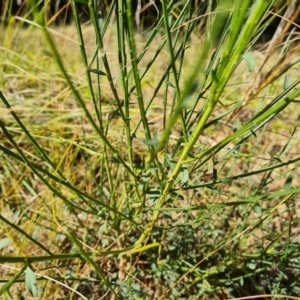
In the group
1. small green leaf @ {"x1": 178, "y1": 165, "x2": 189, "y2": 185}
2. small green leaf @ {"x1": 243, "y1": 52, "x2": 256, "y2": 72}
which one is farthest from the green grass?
small green leaf @ {"x1": 243, "y1": 52, "x2": 256, "y2": 72}

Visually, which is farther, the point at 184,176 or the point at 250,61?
the point at 184,176

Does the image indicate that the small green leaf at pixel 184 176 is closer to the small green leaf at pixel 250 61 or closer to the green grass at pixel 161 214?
the green grass at pixel 161 214

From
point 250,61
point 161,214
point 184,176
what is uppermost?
point 250,61

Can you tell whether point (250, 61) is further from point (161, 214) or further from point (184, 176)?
point (161, 214)

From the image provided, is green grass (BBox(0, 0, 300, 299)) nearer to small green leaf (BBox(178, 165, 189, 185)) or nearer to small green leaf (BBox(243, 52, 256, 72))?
small green leaf (BBox(178, 165, 189, 185))

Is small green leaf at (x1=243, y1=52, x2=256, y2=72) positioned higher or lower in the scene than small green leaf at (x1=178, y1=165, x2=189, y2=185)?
higher

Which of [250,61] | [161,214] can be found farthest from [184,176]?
[161,214]

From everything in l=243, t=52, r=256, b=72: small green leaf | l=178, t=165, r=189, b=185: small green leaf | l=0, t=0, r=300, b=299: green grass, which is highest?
l=243, t=52, r=256, b=72: small green leaf

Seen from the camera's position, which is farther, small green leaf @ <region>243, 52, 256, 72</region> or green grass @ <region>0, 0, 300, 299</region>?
green grass @ <region>0, 0, 300, 299</region>

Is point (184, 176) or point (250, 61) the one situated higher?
point (250, 61)

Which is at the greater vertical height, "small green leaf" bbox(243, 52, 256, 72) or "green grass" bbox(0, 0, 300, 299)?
"small green leaf" bbox(243, 52, 256, 72)

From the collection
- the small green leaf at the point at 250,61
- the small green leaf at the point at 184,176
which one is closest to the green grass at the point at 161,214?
the small green leaf at the point at 184,176

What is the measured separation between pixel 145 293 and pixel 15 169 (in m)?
0.60

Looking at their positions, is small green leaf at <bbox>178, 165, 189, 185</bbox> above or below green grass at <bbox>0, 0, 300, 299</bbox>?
above
